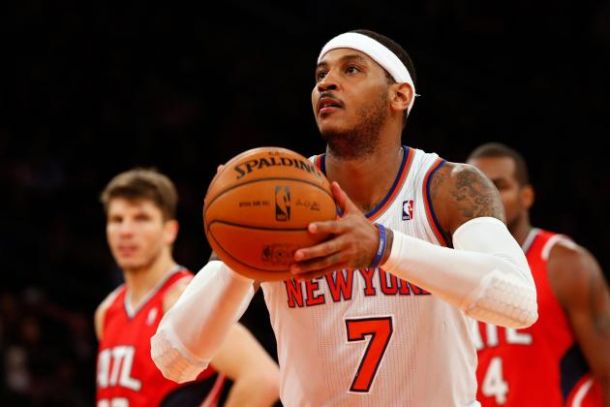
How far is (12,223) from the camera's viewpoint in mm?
10227

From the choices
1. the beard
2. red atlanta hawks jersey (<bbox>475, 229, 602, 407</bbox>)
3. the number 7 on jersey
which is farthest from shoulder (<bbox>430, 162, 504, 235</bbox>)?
red atlanta hawks jersey (<bbox>475, 229, 602, 407</bbox>)

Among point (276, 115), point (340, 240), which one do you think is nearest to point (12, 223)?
point (276, 115)

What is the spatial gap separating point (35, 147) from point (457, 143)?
16.5ft

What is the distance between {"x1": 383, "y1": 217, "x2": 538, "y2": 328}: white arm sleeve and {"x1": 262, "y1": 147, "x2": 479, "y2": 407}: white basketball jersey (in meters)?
0.30

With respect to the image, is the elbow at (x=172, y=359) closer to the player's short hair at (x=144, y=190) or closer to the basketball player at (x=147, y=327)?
the basketball player at (x=147, y=327)

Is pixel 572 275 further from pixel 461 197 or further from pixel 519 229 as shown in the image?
pixel 461 197

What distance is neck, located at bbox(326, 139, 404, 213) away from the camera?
11.4ft

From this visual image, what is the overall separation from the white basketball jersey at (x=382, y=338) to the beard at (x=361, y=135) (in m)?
0.24

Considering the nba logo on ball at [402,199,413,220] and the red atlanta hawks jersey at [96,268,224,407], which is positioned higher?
the nba logo on ball at [402,199,413,220]

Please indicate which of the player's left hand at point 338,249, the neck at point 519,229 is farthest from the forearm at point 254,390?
the player's left hand at point 338,249

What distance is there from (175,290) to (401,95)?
7.53ft

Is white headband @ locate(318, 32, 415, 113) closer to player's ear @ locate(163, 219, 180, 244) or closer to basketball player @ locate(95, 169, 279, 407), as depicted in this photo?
basketball player @ locate(95, 169, 279, 407)

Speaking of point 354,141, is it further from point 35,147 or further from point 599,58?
point 599,58

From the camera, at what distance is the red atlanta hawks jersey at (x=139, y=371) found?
507 centimetres
